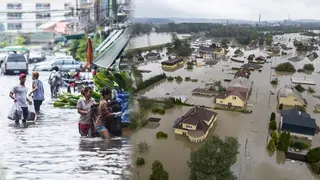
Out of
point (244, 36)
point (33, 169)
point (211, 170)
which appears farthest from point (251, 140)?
point (33, 169)

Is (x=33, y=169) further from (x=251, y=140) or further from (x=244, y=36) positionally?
(x=244, y=36)

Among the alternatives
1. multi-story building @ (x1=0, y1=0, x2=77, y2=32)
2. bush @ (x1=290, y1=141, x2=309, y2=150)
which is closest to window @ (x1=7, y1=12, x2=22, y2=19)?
multi-story building @ (x1=0, y1=0, x2=77, y2=32)

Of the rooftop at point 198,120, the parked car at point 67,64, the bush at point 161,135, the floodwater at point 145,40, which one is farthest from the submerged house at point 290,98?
the parked car at point 67,64

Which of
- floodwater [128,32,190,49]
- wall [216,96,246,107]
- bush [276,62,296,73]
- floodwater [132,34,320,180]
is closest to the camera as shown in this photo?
floodwater [128,32,190,49]

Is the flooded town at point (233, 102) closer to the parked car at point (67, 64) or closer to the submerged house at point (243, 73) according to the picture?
the submerged house at point (243, 73)

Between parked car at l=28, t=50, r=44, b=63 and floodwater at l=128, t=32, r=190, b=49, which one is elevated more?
floodwater at l=128, t=32, r=190, b=49

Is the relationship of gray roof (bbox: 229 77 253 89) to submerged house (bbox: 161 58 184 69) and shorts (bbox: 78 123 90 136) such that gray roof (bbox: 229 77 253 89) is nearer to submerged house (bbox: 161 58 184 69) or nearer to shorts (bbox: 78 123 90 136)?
submerged house (bbox: 161 58 184 69)

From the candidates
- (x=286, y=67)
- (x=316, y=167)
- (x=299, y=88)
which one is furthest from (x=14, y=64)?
(x=286, y=67)
